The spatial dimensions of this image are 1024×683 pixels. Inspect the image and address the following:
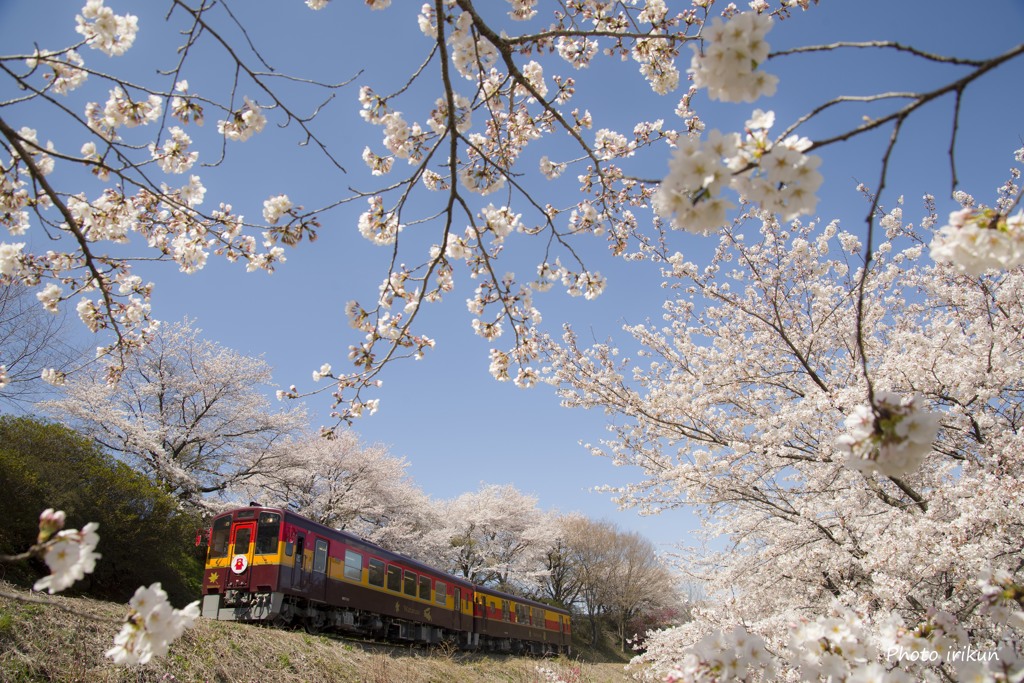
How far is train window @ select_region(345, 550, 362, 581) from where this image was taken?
8820 millimetres

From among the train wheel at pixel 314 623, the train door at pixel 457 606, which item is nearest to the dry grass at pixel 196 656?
the train wheel at pixel 314 623

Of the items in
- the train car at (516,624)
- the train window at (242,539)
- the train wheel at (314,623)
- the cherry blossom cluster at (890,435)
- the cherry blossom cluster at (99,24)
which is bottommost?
the train car at (516,624)

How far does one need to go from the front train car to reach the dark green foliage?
1423 mm

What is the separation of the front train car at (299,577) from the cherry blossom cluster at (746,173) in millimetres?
8042

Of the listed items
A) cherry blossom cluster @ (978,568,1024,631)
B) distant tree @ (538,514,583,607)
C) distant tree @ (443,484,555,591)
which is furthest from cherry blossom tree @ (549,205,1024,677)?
distant tree @ (538,514,583,607)

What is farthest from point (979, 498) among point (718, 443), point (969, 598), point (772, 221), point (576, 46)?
point (576, 46)

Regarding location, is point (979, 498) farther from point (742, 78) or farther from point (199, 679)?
point (199, 679)

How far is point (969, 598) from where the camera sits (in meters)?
4.05

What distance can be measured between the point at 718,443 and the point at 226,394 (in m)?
12.7

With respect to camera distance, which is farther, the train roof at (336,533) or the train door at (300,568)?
the train roof at (336,533)

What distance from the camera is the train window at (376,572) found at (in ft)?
30.8

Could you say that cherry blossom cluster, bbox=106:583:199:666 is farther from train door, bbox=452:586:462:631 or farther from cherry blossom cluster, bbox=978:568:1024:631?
train door, bbox=452:586:462:631

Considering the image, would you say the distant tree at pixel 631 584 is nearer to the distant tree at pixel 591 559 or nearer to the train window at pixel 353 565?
the distant tree at pixel 591 559

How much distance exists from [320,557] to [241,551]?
111 centimetres
